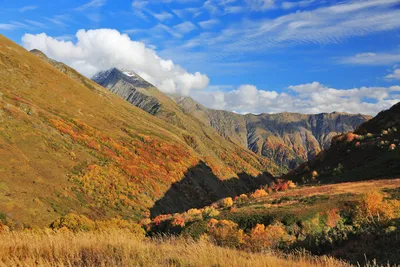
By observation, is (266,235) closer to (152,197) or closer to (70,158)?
(70,158)

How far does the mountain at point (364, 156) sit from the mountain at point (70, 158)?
108ft

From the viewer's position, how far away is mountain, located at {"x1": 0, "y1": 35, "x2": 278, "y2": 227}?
40.6m

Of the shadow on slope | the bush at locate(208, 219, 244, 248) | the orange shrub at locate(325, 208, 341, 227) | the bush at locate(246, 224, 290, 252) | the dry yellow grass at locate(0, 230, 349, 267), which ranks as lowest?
the shadow on slope

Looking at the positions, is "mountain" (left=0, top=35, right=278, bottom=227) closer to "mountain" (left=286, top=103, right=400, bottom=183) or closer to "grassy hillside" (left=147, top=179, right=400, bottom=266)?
"grassy hillside" (left=147, top=179, right=400, bottom=266)

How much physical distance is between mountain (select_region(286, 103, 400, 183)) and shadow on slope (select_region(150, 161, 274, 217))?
A: 29.9 meters

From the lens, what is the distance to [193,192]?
8369cm

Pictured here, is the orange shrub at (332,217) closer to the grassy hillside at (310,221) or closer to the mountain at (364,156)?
the grassy hillside at (310,221)

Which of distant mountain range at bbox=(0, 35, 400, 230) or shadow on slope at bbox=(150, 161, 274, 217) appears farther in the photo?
shadow on slope at bbox=(150, 161, 274, 217)

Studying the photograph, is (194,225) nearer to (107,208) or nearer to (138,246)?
(138,246)

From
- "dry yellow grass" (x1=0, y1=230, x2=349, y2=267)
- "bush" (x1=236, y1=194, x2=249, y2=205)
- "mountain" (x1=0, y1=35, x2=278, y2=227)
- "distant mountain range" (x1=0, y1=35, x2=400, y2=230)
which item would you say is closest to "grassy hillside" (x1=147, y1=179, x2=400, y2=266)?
"bush" (x1=236, y1=194, x2=249, y2=205)

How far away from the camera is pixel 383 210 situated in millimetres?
18375

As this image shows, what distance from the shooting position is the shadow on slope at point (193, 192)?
6649 centimetres

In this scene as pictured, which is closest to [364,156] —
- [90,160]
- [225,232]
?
[225,232]

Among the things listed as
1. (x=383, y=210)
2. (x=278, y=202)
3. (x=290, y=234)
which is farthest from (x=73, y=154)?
(x=383, y=210)
